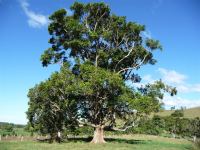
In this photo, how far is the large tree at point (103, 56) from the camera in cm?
4991

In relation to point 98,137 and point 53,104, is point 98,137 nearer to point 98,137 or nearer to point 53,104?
point 98,137

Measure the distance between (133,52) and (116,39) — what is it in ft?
11.7

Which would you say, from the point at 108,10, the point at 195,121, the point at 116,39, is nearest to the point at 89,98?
the point at 116,39

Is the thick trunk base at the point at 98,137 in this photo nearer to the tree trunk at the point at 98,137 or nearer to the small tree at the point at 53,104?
the tree trunk at the point at 98,137

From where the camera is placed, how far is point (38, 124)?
59.3 metres

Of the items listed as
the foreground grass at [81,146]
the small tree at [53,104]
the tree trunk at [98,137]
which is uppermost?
the small tree at [53,104]

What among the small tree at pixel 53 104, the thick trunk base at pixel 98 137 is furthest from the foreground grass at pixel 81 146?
the small tree at pixel 53 104

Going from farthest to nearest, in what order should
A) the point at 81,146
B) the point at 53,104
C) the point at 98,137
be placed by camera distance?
the point at 98,137 < the point at 53,104 < the point at 81,146

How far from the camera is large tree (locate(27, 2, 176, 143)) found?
49.9m

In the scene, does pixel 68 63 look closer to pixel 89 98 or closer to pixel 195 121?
pixel 89 98

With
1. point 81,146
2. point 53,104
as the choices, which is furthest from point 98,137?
point 81,146

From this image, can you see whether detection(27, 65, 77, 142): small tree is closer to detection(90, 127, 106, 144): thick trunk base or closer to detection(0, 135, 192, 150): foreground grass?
detection(90, 127, 106, 144): thick trunk base

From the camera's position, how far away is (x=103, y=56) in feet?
174

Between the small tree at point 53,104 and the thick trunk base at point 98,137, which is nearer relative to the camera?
the small tree at point 53,104
